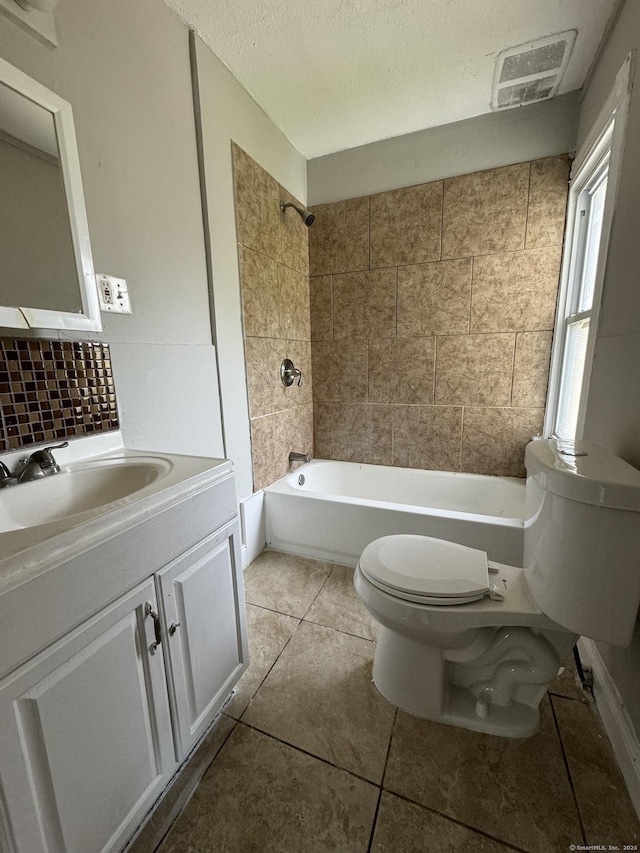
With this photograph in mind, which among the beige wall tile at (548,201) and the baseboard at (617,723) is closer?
the baseboard at (617,723)

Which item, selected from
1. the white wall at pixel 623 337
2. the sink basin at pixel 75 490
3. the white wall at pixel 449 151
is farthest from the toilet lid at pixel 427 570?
the white wall at pixel 449 151

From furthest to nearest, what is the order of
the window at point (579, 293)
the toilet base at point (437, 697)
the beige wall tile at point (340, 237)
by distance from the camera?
the beige wall tile at point (340, 237) → the window at point (579, 293) → the toilet base at point (437, 697)

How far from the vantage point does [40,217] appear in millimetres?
980

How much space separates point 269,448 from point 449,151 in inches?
80.4

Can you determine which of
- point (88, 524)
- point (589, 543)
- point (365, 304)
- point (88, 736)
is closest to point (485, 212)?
point (365, 304)

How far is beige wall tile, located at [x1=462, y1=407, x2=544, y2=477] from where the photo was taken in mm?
2117

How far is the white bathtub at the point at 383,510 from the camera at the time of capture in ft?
5.56

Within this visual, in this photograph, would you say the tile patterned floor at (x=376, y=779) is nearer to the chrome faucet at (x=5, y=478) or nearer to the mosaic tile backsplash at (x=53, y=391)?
the chrome faucet at (x=5, y=478)

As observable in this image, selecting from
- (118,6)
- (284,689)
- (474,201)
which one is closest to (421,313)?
(474,201)

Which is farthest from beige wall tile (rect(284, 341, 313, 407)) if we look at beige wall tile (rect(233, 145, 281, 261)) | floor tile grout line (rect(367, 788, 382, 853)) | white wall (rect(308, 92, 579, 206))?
floor tile grout line (rect(367, 788, 382, 853))

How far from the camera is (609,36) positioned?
1395 mm

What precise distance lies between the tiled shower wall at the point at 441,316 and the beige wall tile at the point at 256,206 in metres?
0.44

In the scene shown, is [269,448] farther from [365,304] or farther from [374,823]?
[374,823]

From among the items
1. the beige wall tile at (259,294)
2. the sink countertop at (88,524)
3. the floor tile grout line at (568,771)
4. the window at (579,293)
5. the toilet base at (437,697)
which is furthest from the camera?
the beige wall tile at (259,294)
